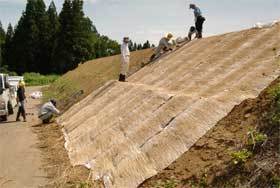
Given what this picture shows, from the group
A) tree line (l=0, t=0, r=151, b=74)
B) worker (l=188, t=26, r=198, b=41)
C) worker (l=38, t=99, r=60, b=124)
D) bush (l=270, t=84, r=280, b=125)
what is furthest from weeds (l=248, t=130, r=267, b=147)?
tree line (l=0, t=0, r=151, b=74)

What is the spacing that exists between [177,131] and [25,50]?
79807mm

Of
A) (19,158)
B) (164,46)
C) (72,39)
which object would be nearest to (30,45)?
(72,39)

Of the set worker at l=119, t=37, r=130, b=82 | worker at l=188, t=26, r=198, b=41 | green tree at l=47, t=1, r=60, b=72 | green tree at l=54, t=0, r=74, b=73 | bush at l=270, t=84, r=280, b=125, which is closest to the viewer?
bush at l=270, t=84, r=280, b=125

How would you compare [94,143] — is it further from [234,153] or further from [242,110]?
[234,153]

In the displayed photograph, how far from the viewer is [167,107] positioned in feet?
39.4

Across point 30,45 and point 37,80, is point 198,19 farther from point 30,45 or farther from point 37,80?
point 30,45

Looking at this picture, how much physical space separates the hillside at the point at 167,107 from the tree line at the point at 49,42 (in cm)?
6330

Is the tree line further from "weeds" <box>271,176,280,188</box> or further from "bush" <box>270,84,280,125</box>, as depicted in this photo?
"weeds" <box>271,176,280,188</box>

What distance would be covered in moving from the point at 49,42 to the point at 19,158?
252ft

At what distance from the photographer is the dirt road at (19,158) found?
1112 cm

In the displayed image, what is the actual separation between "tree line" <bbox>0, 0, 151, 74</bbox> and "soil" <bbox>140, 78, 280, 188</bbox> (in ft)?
236

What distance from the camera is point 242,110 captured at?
32.8 ft

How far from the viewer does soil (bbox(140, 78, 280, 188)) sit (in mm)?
7372

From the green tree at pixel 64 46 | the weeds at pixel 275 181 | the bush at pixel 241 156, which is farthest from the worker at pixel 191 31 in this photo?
the green tree at pixel 64 46
